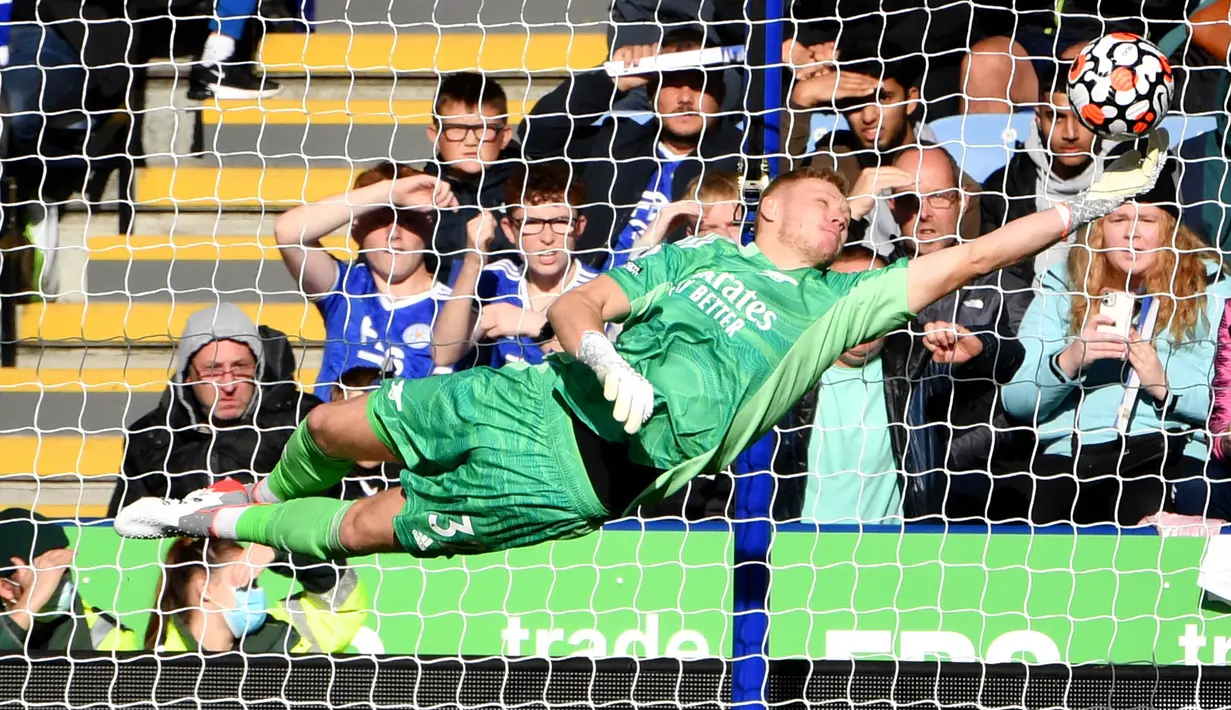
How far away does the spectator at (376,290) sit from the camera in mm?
4547

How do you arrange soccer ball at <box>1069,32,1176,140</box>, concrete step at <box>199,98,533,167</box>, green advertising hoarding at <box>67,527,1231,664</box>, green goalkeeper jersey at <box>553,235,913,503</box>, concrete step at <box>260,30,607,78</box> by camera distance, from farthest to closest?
1. concrete step at <box>260,30,607,78</box>
2. concrete step at <box>199,98,533,167</box>
3. green advertising hoarding at <box>67,527,1231,664</box>
4. soccer ball at <box>1069,32,1176,140</box>
5. green goalkeeper jersey at <box>553,235,913,503</box>

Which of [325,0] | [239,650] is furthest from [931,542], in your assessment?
[325,0]

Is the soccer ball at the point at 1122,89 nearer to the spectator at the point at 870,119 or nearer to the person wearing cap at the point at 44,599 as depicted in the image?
the spectator at the point at 870,119

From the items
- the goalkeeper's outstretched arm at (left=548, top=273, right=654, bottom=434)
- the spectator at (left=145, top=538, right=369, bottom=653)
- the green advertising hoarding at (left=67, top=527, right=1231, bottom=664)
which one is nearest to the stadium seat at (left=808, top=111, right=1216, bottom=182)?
the green advertising hoarding at (left=67, top=527, right=1231, bottom=664)

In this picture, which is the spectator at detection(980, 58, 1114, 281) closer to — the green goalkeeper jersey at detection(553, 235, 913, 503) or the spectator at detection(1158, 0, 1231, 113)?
the spectator at detection(1158, 0, 1231, 113)

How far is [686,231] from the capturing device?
183 inches

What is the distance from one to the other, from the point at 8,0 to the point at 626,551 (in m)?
2.72

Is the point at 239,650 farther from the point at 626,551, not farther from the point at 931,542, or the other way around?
the point at 931,542

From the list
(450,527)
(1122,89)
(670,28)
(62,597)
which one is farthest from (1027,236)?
(62,597)

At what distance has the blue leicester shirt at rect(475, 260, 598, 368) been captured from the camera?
4.47 meters

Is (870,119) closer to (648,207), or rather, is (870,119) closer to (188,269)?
(648,207)

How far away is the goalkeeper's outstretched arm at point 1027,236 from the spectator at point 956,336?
1.15 metres

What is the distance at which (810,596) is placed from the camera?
13.7ft

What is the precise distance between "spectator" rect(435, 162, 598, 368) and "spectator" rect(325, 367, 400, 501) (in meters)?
0.25
